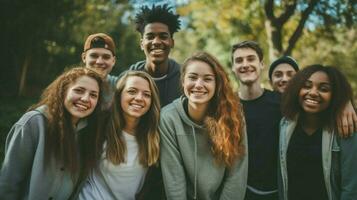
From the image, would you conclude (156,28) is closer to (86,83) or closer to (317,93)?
(86,83)

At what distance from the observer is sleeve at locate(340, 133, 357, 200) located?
357cm

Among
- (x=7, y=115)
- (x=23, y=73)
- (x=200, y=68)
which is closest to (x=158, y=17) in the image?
(x=200, y=68)

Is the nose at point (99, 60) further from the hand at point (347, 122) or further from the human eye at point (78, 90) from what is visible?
the hand at point (347, 122)

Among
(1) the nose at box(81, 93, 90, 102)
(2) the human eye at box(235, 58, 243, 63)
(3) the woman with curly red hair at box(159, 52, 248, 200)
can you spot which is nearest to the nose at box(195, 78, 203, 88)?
(3) the woman with curly red hair at box(159, 52, 248, 200)

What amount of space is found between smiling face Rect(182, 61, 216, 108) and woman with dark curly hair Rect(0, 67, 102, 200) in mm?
1057

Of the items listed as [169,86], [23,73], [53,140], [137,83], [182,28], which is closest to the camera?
[53,140]

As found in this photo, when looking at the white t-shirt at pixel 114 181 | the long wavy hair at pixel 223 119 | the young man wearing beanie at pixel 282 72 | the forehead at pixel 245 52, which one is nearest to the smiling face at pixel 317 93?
the long wavy hair at pixel 223 119

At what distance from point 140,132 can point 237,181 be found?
1.27 meters

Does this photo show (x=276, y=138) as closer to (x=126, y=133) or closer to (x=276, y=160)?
(x=276, y=160)

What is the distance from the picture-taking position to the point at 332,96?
390cm

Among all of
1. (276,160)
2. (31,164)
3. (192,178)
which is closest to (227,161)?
(192,178)

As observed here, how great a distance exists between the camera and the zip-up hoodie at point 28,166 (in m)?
3.49

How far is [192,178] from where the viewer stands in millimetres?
3904

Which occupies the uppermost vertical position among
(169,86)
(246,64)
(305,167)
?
(246,64)
